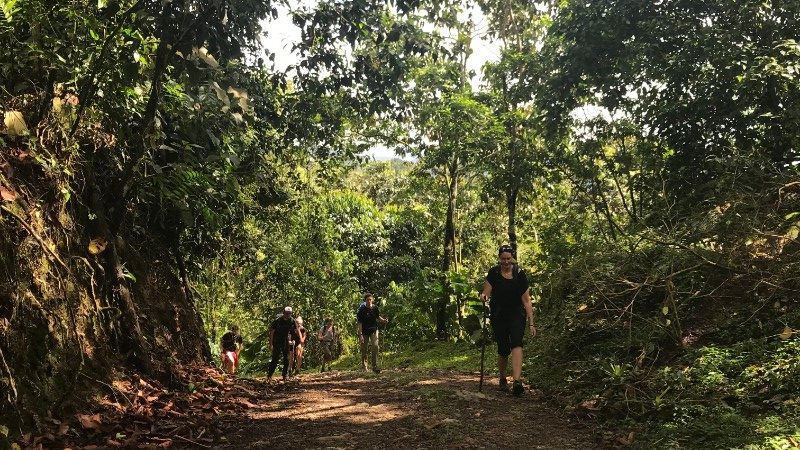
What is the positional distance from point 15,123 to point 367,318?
327 inches

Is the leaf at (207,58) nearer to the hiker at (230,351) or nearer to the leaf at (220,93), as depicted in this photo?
the leaf at (220,93)

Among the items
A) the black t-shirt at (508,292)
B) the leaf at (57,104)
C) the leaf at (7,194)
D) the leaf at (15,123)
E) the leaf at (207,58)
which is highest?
the leaf at (207,58)

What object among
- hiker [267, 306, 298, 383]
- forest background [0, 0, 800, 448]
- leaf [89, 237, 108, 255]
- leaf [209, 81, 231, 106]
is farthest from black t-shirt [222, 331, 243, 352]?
leaf [209, 81, 231, 106]

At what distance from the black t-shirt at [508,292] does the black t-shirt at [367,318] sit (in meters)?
5.64

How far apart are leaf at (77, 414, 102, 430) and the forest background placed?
19cm

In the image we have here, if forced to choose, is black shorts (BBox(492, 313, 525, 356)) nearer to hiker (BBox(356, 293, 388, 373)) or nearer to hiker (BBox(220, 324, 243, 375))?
hiker (BBox(356, 293, 388, 373))

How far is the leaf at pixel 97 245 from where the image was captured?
650 cm

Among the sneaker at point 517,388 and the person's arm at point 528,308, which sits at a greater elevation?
the person's arm at point 528,308

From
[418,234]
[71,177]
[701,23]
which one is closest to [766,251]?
[701,23]

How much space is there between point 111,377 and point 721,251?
734 cm

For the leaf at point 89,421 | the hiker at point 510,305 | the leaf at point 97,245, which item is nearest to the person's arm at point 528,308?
the hiker at point 510,305

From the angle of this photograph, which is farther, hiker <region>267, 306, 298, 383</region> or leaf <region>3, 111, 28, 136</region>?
hiker <region>267, 306, 298, 383</region>

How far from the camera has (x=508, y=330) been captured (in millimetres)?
7199

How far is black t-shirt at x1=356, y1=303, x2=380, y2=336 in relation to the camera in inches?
495
